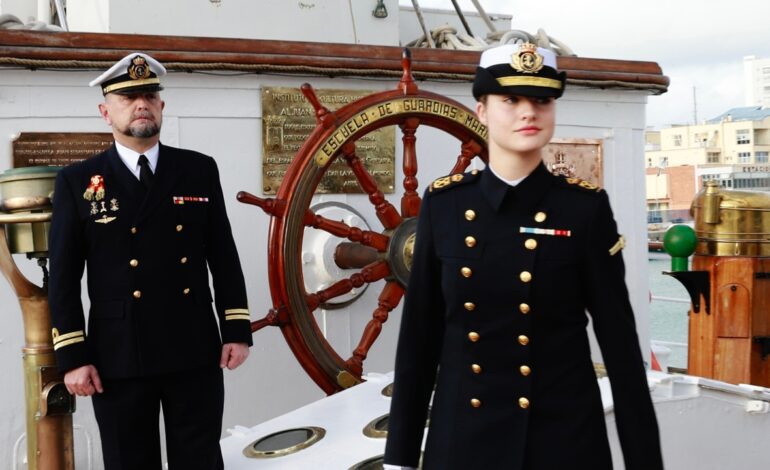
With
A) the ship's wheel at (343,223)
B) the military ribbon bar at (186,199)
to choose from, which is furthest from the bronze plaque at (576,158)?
the military ribbon bar at (186,199)

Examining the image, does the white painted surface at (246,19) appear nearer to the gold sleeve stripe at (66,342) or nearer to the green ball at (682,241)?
the green ball at (682,241)

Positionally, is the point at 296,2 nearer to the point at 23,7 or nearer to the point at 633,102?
the point at 633,102

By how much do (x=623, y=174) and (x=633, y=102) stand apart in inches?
11.2

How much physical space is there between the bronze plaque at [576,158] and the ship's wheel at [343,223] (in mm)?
754

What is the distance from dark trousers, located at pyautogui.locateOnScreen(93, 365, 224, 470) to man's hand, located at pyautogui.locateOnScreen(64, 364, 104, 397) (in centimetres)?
3

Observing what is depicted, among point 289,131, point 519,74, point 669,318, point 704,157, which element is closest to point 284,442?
point 289,131

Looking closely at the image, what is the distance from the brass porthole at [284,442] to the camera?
259 cm

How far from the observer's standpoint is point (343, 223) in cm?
310

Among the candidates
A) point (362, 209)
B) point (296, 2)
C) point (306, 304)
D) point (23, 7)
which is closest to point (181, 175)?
point (306, 304)

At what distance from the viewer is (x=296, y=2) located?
3.91 m

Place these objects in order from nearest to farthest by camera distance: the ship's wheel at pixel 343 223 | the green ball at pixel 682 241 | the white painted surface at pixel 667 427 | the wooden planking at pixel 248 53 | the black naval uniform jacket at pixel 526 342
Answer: the black naval uniform jacket at pixel 526 342 → the white painted surface at pixel 667 427 → the ship's wheel at pixel 343 223 → the wooden planking at pixel 248 53 → the green ball at pixel 682 241

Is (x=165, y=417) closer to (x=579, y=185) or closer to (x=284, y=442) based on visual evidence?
Result: (x=284, y=442)

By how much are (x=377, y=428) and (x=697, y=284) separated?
1.57m

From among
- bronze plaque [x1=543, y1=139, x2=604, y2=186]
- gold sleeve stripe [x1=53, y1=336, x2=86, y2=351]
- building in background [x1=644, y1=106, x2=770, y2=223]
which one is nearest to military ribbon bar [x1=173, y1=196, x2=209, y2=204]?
gold sleeve stripe [x1=53, y1=336, x2=86, y2=351]
